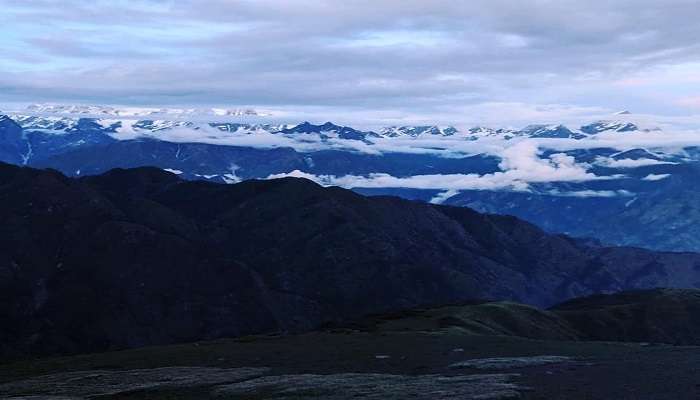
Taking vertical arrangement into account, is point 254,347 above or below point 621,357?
below

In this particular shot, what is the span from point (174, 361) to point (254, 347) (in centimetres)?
1249

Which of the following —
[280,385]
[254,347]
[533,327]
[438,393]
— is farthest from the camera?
[533,327]

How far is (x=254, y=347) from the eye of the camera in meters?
108

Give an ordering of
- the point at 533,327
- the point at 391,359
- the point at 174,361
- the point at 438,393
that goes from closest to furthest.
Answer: the point at 438,393
the point at 391,359
the point at 174,361
the point at 533,327

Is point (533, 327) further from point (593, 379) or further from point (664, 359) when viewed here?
point (593, 379)

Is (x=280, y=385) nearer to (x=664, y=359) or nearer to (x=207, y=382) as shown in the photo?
(x=207, y=382)

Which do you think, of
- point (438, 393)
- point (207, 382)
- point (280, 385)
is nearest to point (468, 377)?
point (438, 393)

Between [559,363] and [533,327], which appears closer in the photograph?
[559,363]

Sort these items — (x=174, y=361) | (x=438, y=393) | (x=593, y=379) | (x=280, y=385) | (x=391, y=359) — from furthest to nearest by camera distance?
(x=174, y=361), (x=391, y=359), (x=280, y=385), (x=593, y=379), (x=438, y=393)

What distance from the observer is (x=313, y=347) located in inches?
4050

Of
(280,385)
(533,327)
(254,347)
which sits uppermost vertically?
(280,385)

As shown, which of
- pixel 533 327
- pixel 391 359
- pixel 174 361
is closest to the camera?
pixel 391 359

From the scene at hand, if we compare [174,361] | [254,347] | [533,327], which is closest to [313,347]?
[254,347]

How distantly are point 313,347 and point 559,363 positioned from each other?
35.4m
